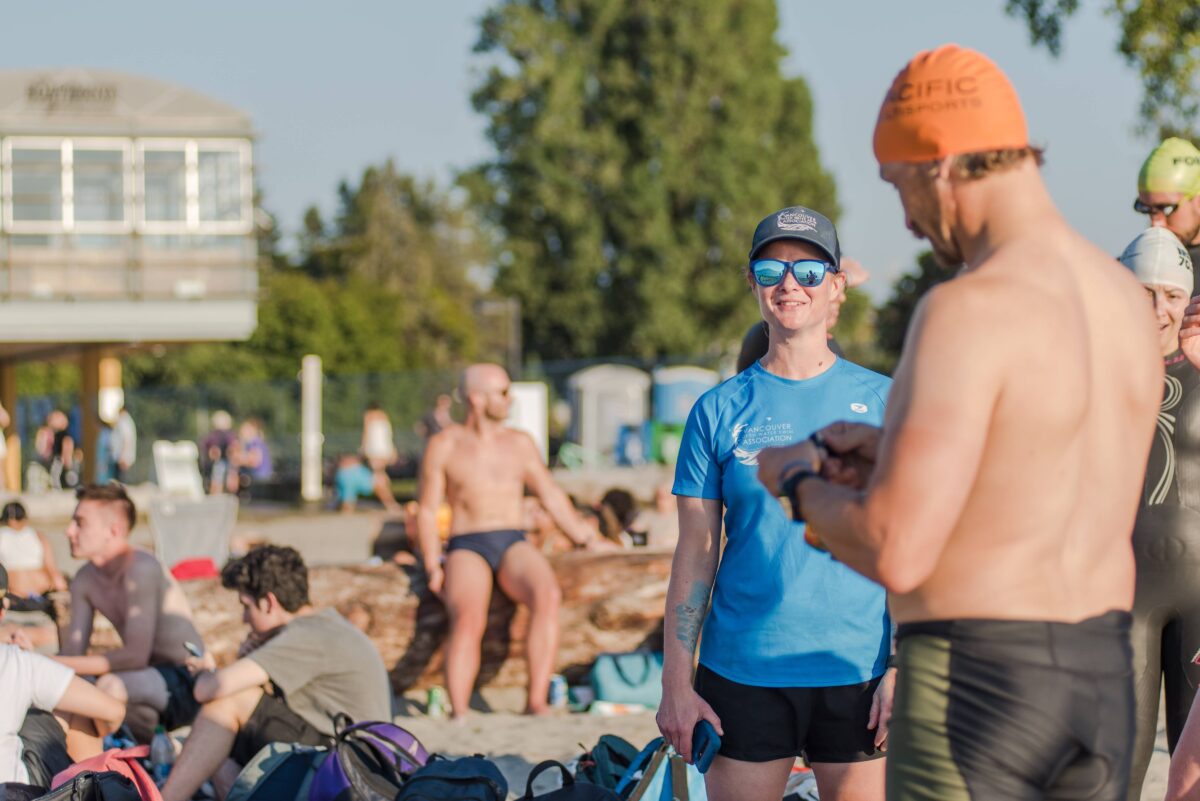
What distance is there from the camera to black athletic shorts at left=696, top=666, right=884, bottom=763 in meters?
3.27

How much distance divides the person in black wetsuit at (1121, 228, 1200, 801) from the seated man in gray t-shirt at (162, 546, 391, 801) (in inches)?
121

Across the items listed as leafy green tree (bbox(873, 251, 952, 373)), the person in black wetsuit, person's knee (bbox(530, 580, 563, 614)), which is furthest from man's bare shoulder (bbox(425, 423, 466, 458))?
leafy green tree (bbox(873, 251, 952, 373))

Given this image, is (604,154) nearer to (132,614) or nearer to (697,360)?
(697,360)

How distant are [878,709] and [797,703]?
184mm

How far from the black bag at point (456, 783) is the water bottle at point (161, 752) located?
1703 mm

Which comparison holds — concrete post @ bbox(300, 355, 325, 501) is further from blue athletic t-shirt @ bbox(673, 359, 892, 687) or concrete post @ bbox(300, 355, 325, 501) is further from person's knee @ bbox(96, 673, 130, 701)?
blue athletic t-shirt @ bbox(673, 359, 892, 687)

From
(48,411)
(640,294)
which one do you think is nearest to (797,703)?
(48,411)

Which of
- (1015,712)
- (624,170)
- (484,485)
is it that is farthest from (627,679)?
(624,170)

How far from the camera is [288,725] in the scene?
18.0 feet

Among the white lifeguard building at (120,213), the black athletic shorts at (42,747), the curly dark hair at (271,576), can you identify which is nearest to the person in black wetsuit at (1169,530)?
the curly dark hair at (271,576)

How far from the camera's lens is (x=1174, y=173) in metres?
4.10

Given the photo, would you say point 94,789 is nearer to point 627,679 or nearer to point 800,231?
point 800,231

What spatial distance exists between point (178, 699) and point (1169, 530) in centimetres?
425

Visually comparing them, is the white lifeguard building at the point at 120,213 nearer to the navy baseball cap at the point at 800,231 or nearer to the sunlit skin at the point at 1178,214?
the sunlit skin at the point at 1178,214
